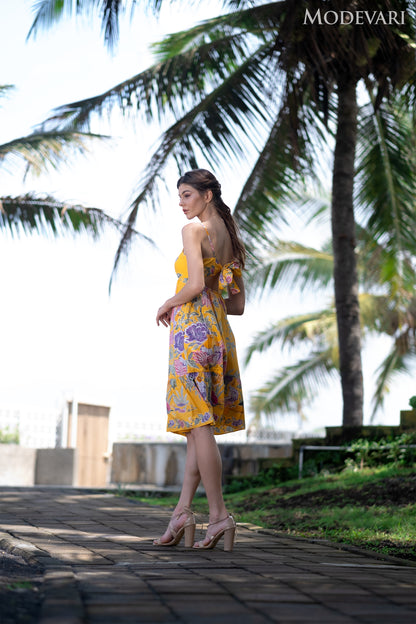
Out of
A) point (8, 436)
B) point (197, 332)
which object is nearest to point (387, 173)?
point (8, 436)

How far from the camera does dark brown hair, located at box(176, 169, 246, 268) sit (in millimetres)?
4039

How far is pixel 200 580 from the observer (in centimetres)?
268

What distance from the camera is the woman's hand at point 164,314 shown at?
12.8 ft

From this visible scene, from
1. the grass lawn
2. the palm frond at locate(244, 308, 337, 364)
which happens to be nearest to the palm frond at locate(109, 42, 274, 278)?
the grass lawn

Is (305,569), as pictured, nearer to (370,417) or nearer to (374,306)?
(374,306)

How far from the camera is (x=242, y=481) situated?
8.67 m

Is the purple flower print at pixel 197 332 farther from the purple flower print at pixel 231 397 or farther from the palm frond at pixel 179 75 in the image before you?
the palm frond at pixel 179 75

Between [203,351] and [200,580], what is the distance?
1.30m

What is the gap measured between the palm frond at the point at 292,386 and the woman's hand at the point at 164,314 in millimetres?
17331

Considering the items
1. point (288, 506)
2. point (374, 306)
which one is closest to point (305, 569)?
point (288, 506)

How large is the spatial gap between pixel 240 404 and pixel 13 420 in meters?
9.41

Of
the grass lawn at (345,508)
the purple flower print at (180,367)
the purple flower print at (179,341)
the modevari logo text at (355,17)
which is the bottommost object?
the grass lawn at (345,508)

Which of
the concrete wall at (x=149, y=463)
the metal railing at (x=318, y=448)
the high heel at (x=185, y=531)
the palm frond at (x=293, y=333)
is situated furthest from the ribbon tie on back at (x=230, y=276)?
the palm frond at (x=293, y=333)

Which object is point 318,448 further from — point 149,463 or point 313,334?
point 313,334
